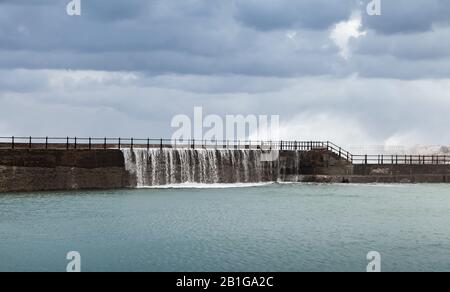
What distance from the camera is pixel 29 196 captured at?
134 ft

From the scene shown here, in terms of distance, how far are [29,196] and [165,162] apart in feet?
39.7

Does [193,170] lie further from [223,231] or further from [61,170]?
[223,231]

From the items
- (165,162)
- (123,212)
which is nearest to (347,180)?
(165,162)

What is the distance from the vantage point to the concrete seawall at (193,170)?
145 feet

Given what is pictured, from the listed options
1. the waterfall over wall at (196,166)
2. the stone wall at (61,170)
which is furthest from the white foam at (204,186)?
the stone wall at (61,170)

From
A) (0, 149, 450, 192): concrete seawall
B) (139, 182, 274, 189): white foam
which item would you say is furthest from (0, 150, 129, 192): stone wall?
(139, 182, 274, 189): white foam

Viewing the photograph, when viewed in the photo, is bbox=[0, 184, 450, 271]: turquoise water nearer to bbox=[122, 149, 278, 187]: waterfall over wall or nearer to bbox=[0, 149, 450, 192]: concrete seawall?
bbox=[0, 149, 450, 192]: concrete seawall

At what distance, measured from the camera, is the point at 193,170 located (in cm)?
5159

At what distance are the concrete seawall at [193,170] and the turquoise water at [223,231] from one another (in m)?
2.67

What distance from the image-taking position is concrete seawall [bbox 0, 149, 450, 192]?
1743 inches

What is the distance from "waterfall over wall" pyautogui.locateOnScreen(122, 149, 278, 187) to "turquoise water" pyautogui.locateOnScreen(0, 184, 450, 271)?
5508 mm

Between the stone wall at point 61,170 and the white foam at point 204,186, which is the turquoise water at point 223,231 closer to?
the stone wall at point 61,170
